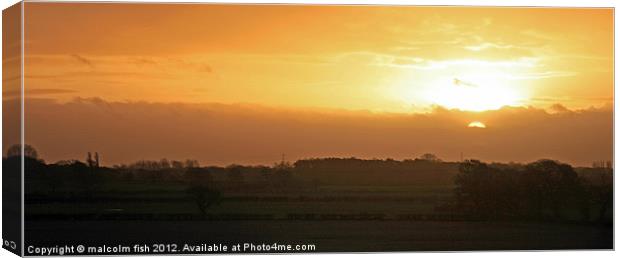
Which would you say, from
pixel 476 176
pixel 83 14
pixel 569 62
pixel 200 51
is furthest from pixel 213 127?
pixel 569 62

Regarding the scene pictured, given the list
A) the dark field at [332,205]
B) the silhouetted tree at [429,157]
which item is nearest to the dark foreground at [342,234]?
the dark field at [332,205]

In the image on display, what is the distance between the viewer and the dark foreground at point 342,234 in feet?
53.6

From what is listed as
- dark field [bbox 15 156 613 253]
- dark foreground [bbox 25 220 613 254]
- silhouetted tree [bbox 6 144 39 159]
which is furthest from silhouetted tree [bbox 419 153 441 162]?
silhouetted tree [bbox 6 144 39 159]

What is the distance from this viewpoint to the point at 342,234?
658 inches

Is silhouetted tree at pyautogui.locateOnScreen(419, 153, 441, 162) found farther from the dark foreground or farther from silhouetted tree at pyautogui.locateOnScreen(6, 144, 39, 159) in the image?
silhouetted tree at pyautogui.locateOnScreen(6, 144, 39, 159)

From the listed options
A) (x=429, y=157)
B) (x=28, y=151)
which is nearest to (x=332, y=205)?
(x=429, y=157)

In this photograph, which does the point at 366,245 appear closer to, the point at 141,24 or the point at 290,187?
the point at 290,187

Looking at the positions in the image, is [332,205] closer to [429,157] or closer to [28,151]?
[429,157]

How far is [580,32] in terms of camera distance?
55.9 ft

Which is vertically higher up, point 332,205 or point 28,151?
point 28,151

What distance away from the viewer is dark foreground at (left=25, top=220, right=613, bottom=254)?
16.3 m

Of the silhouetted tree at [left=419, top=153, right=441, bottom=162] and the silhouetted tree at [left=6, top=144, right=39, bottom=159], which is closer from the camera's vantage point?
the silhouetted tree at [left=6, top=144, right=39, bottom=159]

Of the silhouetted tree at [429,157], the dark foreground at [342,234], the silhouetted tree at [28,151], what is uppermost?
the silhouetted tree at [28,151]

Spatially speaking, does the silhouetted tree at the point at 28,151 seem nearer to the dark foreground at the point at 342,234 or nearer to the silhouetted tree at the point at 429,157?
the dark foreground at the point at 342,234
